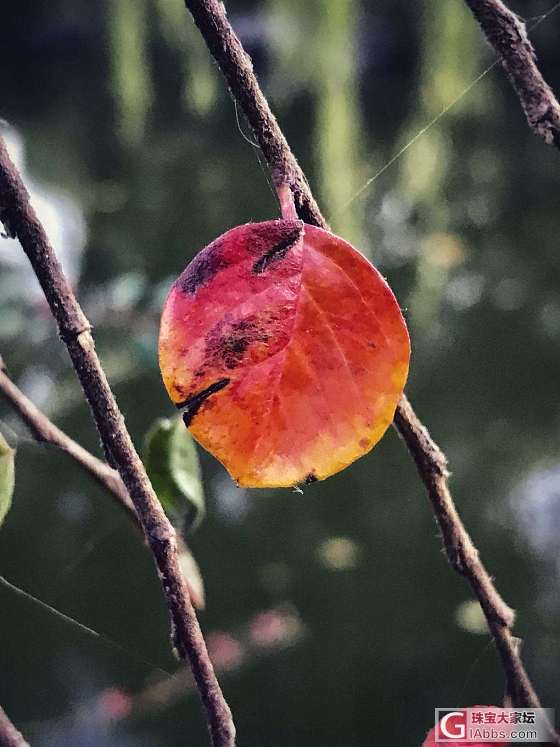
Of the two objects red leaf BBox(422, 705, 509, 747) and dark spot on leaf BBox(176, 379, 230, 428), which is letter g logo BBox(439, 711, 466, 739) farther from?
dark spot on leaf BBox(176, 379, 230, 428)

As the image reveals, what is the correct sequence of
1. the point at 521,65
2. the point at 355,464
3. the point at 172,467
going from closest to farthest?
the point at 521,65 → the point at 172,467 → the point at 355,464

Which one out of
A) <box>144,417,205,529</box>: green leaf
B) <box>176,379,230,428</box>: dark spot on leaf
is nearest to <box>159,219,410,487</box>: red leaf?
<box>176,379,230,428</box>: dark spot on leaf

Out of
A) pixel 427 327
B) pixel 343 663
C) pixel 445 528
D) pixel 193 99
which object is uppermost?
pixel 193 99

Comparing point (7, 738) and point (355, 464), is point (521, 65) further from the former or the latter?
point (355, 464)

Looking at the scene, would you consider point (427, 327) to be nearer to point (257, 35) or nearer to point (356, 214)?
point (356, 214)

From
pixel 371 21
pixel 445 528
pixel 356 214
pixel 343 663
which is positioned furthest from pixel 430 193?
pixel 445 528

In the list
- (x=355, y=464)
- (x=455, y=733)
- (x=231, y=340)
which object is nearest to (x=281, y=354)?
(x=231, y=340)

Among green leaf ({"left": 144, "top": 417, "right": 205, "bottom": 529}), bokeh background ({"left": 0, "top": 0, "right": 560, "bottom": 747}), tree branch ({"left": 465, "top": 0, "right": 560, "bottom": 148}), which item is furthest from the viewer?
bokeh background ({"left": 0, "top": 0, "right": 560, "bottom": 747})
